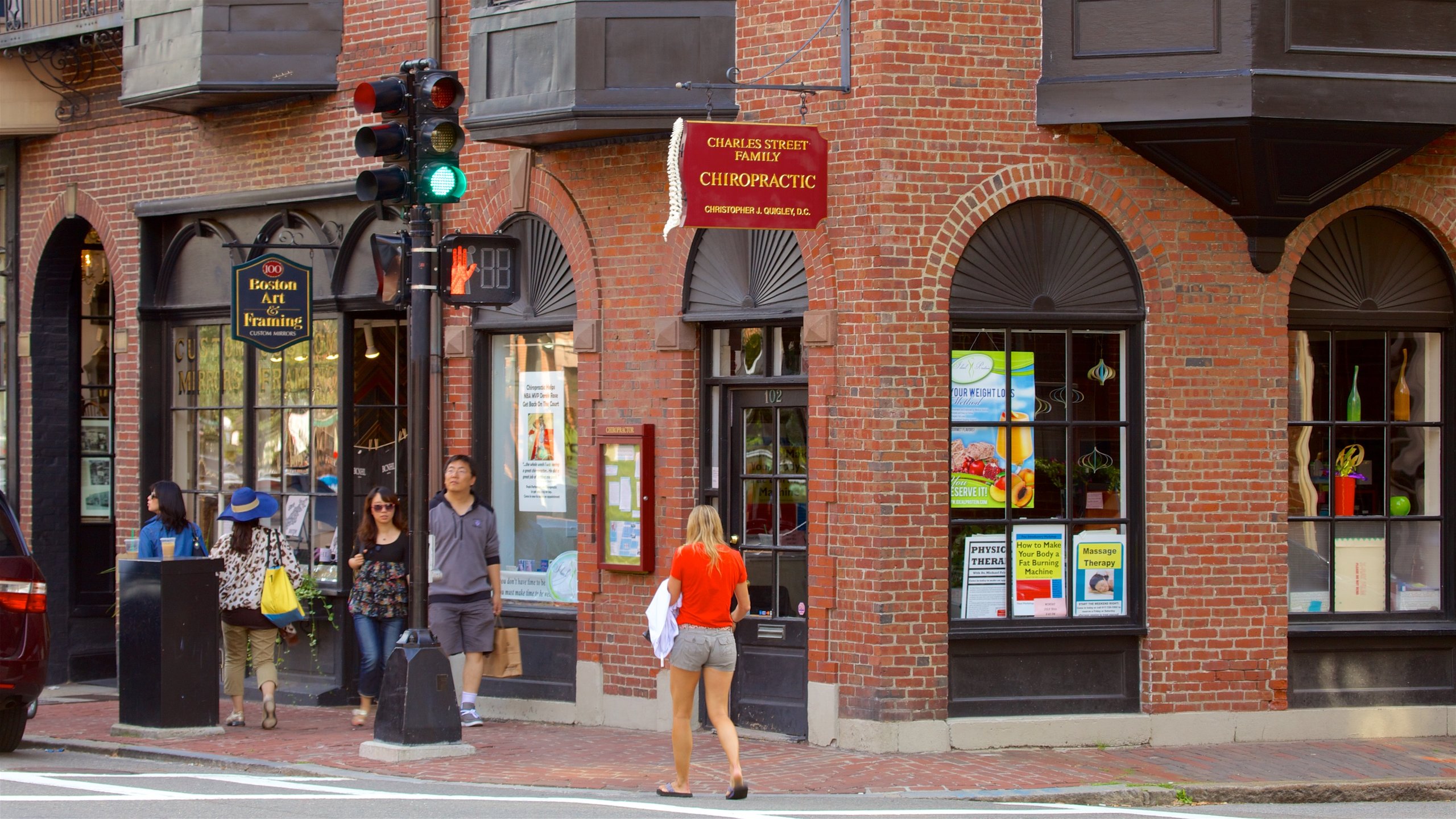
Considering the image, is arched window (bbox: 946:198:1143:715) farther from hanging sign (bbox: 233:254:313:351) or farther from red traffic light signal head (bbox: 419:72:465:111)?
hanging sign (bbox: 233:254:313:351)

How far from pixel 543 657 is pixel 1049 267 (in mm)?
4908

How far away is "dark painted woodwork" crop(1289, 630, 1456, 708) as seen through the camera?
12.6 metres

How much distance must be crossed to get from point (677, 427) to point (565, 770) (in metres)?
2.81

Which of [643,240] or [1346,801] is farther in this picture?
[643,240]

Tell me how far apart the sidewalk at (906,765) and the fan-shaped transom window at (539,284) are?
3.18 metres

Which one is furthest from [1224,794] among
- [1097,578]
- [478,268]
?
[478,268]

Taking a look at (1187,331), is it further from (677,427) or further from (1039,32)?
(677,427)

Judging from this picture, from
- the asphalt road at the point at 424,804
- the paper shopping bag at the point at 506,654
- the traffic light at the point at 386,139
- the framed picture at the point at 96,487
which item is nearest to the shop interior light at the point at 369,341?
the paper shopping bag at the point at 506,654

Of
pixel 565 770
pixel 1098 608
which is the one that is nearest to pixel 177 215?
pixel 565 770

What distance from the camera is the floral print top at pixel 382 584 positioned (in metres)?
13.0

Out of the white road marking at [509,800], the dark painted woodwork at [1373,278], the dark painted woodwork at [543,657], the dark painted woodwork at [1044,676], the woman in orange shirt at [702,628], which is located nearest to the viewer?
the white road marking at [509,800]

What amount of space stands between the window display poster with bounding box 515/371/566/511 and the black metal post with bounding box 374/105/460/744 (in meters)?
2.54

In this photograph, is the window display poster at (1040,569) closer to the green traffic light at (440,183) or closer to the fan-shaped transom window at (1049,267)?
the fan-shaped transom window at (1049,267)

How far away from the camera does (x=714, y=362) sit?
13.1 meters
